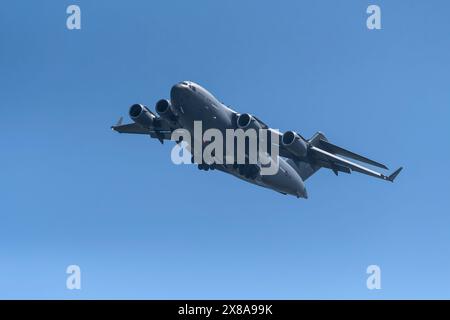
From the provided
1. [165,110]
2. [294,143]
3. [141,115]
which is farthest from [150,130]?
[294,143]

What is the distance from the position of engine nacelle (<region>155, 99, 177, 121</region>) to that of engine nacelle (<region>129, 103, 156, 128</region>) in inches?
78.5

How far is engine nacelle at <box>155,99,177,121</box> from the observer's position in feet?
117

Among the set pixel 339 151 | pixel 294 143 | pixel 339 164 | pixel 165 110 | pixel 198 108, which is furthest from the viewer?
pixel 339 151

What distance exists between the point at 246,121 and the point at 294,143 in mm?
Answer: 3253

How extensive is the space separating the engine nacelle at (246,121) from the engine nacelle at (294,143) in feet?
7.11

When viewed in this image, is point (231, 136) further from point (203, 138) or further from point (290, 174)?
point (290, 174)

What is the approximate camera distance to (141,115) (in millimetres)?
37656

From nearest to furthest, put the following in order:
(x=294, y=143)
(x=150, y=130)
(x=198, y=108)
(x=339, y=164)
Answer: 1. (x=198, y=108)
2. (x=294, y=143)
3. (x=150, y=130)
4. (x=339, y=164)

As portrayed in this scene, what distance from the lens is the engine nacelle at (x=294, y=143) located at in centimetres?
3700

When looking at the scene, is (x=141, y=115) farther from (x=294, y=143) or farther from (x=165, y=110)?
(x=294, y=143)
